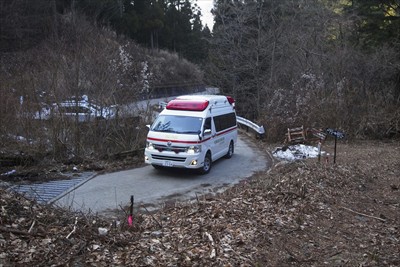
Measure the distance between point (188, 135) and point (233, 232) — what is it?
786cm

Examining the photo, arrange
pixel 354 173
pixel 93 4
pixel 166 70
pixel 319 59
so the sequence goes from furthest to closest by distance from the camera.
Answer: pixel 166 70, pixel 93 4, pixel 319 59, pixel 354 173

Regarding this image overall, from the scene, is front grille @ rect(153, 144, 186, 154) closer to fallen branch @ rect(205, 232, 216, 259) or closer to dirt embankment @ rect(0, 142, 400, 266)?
dirt embankment @ rect(0, 142, 400, 266)

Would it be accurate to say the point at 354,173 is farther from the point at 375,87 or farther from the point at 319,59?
the point at 319,59

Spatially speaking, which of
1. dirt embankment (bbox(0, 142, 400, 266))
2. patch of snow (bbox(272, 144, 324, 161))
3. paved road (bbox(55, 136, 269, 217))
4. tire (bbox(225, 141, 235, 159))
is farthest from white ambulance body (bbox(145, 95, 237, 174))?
dirt embankment (bbox(0, 142, 400, 266))

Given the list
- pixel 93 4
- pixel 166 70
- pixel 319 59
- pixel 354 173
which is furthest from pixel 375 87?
pixel 166 70

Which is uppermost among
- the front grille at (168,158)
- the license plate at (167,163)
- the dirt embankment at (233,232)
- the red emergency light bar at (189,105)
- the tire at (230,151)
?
the red emergency light bar at (189,105)

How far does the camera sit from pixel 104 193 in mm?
12242

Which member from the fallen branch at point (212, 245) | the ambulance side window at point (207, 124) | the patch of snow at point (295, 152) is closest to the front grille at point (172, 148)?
the ambulance side window at point (207, 124)

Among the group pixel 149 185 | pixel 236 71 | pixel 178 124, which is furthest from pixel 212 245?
pixel 236 71

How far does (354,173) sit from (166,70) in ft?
157

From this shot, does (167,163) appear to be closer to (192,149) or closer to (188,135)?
(192,149)

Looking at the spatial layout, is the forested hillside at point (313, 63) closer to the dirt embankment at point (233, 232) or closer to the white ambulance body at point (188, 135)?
the white ambulance body at point (188, 135)

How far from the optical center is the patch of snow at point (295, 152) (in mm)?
18812

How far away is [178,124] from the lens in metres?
14.8
